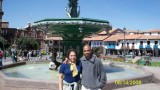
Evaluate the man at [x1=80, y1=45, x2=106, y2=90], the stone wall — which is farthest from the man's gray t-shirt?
the stone wall

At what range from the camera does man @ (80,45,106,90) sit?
5.53 meters

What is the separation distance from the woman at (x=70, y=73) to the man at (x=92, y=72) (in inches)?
5.8

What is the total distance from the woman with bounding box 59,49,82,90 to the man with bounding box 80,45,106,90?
0.48 ft

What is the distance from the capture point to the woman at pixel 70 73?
A: 218 inches

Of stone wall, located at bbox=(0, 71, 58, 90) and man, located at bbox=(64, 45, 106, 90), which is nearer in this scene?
man, located at bbox=(64, 45, 106, 90)

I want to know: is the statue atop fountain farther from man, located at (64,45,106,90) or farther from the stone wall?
man, located at (64,45,106,90)

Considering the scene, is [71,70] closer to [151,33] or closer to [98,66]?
[98,66]

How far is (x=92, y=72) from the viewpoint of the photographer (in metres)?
5.53

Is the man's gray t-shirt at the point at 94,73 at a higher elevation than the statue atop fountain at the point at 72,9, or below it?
below

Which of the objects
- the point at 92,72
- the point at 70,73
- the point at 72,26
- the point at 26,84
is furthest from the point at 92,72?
the point at 72,26

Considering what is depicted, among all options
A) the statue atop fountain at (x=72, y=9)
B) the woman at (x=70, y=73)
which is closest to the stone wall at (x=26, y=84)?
the woman at (x=70, y=73)

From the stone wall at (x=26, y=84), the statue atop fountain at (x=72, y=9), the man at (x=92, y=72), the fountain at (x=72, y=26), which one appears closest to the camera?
the man at (x=92, y=72)

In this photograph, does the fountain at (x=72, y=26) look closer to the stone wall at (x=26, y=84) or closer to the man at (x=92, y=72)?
the stone wall at (x=26, y=84)

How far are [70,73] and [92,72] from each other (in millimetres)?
391
